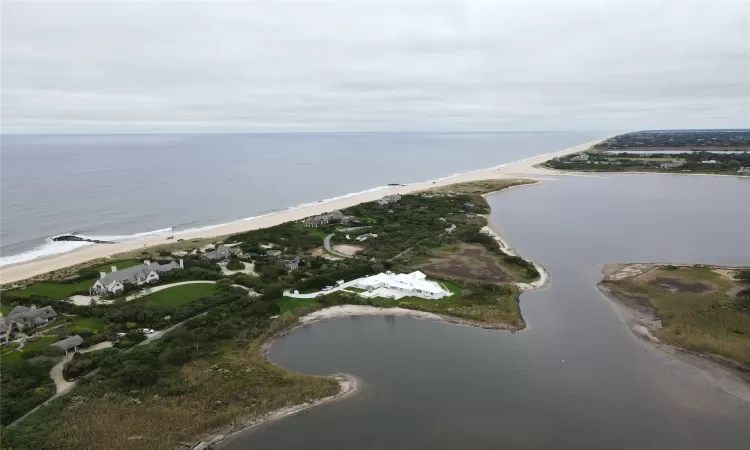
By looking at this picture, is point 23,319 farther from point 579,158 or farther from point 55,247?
point 579,158

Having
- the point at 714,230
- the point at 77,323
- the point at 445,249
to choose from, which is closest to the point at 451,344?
the point at 445,249

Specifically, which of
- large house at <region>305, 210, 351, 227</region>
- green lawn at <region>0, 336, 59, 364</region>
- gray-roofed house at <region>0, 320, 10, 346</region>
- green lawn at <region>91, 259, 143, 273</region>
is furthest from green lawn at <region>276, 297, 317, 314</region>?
large house at <region>305, 210, 351, 227</region>

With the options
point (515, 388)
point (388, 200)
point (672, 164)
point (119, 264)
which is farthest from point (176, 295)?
point (672, 164)

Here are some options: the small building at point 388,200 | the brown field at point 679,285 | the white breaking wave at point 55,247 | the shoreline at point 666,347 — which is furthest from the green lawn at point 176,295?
the small building at point 388,200

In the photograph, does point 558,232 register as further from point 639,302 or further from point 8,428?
point 8,428

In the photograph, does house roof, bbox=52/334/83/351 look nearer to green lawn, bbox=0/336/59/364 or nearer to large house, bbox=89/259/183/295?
green lawn, bbox=0/336/59/364
